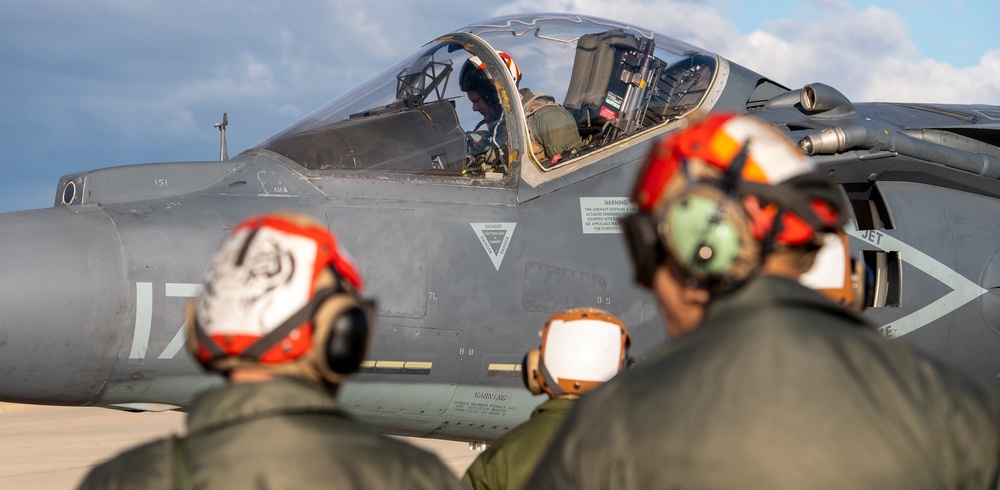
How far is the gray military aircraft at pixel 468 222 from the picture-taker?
5.36 metres

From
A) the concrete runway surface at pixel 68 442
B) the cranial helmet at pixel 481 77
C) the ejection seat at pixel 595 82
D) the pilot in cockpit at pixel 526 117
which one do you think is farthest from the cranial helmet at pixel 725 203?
the concrete runway surface at pixel 68 442

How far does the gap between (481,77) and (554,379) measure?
2.91 m

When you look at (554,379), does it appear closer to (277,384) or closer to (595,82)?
(277,384)

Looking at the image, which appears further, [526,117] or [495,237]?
[526,117]

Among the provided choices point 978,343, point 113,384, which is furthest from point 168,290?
point 978,343

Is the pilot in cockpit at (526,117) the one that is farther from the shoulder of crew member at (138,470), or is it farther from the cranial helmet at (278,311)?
the shoulder of crew member at (138,470)

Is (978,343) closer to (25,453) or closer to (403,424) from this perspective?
(403,424)

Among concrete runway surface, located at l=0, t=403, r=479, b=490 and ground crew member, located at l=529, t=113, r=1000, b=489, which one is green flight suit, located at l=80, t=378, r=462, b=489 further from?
concrete runway surface, located at l=0, t=403, r=479, b=490

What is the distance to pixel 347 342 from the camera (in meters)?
2.37

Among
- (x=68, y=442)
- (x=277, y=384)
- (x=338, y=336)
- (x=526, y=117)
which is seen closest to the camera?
(x=277, y=384)

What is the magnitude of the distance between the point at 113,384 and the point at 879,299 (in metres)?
4.50

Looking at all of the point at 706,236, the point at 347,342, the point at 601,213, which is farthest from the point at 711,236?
the point at 601,213

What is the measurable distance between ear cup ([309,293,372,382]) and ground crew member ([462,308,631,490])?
1.69 metres

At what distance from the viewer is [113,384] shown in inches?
214
